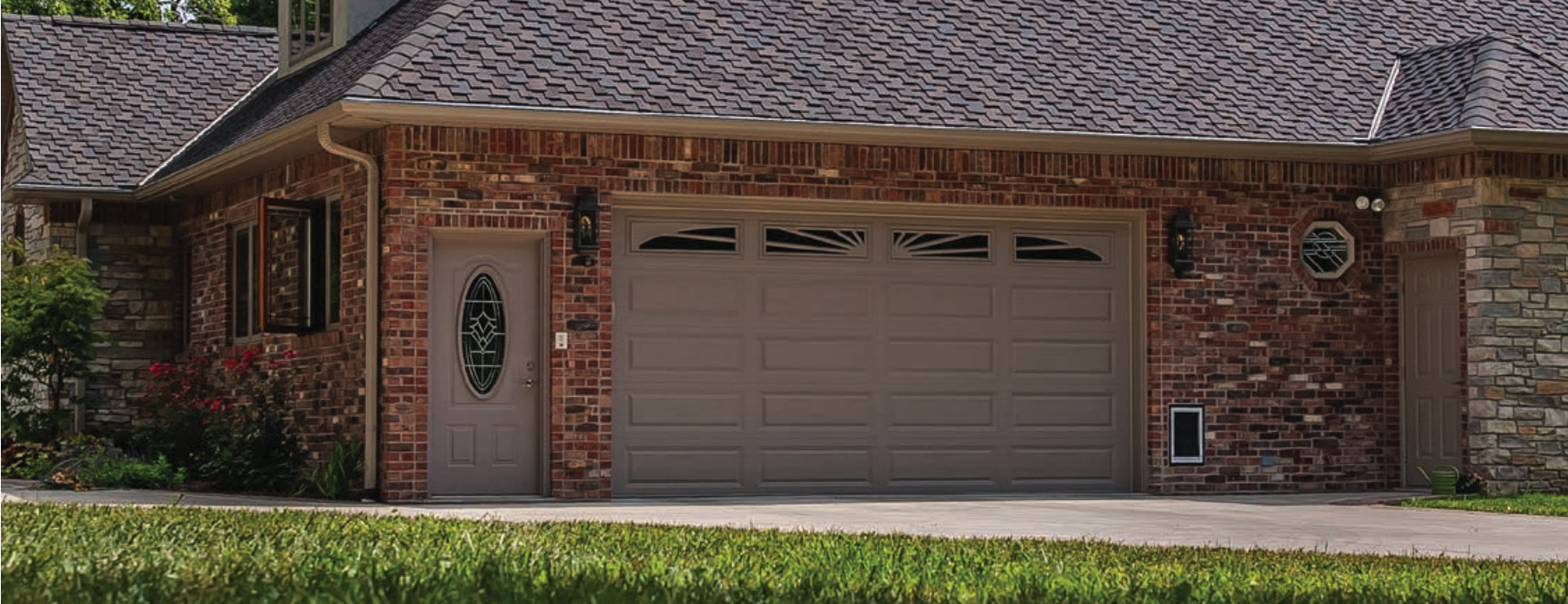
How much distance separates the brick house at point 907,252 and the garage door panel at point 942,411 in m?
0.02

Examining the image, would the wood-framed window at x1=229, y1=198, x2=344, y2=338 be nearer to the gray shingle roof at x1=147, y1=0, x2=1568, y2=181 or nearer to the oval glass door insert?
the gray shingle roof at x1=147, y1=0, x2=1568, y2=181

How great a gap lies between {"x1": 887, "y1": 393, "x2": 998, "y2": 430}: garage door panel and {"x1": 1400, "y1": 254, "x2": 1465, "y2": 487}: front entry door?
140 inches

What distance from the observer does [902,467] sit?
56.9 ft

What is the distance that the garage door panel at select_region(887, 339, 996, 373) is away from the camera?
17.3 meters

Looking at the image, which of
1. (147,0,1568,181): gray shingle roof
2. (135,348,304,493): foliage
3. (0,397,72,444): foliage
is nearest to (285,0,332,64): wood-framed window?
(147,0,1568,181): gray shingle roof

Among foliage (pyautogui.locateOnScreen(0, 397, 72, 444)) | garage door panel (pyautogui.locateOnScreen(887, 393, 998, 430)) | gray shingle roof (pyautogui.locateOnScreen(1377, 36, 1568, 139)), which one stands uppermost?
gray shingle roof (pyautogui.locateOnScreen(1377, 36, 1568, 139))

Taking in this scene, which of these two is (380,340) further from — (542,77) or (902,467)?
(902,467)

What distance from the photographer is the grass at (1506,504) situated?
1481 centimetres

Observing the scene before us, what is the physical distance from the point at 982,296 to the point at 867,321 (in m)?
0.99

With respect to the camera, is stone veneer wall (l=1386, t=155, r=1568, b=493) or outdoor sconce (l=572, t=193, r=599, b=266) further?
stone veneer wall (l=1386, t=155, r=1568, b=493)

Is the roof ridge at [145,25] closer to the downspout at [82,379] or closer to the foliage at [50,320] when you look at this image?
the downspout at [82,379]

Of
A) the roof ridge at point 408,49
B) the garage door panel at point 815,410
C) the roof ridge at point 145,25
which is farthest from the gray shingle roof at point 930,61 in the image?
the roof ridge at point 145,25

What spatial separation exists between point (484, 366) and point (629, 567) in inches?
Answer: 308

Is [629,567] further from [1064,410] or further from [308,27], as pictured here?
[308,27]
